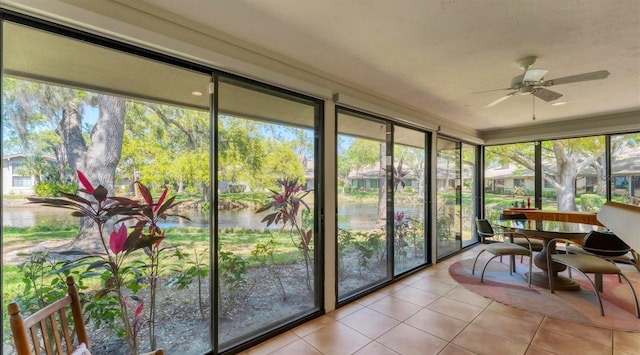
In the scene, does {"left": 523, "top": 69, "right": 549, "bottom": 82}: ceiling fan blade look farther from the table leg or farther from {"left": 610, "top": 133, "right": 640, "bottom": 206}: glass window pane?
{"left": 610, "top": 133, "right": 640, "bottom": 206}: glass window pane

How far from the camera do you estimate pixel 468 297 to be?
3170mm

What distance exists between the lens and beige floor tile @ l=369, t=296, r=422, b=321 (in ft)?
9.07

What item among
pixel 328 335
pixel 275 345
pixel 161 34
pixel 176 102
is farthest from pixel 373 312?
pixel 161 34

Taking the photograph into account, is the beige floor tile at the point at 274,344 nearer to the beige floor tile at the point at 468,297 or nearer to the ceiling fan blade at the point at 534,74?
the beige floor tile at the point at 468,297

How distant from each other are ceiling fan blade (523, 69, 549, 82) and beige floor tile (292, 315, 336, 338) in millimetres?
2960

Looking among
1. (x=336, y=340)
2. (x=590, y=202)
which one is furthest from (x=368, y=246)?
(x=590, y=202)

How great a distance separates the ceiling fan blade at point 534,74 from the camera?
2.42 m

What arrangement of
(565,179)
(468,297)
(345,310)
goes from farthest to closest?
(565,179) < (468,297) < (345,310)

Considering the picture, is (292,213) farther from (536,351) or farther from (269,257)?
(536,351)

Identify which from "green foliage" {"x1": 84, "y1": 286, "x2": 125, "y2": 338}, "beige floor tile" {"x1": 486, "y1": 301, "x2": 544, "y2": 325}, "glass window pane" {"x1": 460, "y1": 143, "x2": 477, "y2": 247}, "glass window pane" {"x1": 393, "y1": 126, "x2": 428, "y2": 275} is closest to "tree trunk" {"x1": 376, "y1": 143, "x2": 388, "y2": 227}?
"glass window pane" {"x1": 393, "y1": 126, "x2": 428, "y2": 275}

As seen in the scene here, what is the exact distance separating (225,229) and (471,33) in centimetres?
245

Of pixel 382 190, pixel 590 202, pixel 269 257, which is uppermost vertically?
pixel 382 190

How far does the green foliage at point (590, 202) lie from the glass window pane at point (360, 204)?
162 inches

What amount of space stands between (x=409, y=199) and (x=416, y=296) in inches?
55.7
